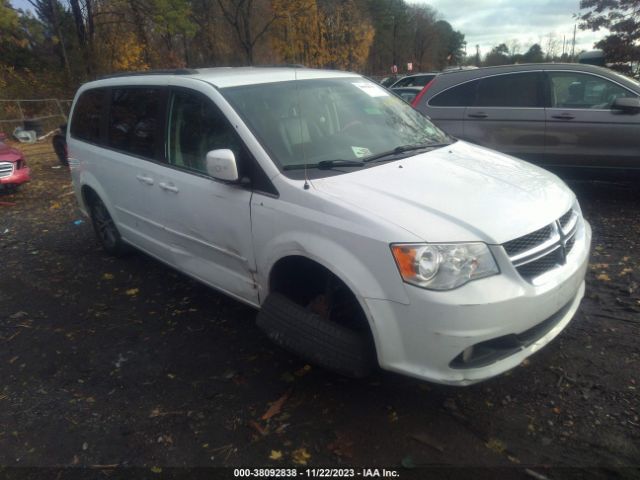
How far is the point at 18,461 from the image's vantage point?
2.56 m

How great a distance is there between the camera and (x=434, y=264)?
231 centimetres

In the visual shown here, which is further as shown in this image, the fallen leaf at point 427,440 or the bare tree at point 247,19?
the bare tree at point 247,19

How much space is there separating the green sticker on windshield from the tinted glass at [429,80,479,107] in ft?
12.2

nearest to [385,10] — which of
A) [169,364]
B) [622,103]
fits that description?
[622,103]

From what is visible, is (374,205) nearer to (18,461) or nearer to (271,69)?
(271,69)

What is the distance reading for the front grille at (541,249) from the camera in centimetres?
244

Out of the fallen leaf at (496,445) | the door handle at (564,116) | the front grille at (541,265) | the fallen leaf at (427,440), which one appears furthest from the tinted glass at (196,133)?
the door handle at (564,116)

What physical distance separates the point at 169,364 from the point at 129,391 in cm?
33

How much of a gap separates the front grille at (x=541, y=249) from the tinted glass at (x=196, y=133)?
1644mm

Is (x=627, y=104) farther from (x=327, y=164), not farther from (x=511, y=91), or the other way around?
(x=327, y=164)

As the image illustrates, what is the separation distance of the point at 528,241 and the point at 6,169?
9099mm

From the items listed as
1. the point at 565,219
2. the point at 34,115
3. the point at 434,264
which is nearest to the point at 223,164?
the point at 434,264

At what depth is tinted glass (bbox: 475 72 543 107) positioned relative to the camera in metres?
6.09

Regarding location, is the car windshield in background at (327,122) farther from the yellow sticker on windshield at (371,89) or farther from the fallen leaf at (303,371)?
the fallen leaf at (303,371)
